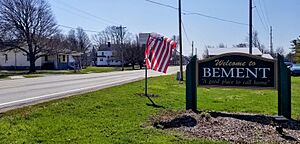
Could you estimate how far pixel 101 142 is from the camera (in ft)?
19.9

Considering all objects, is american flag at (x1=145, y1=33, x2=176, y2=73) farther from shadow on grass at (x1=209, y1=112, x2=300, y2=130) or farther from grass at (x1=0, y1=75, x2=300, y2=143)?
shadow on grass at (x1=209, y1=112, x2=300, y2=130)

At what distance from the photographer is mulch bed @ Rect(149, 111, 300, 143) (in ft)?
21.5

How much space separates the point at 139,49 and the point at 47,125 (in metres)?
82.8

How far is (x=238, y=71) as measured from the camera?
31.9 feet

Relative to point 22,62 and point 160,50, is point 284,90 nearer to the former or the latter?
point 160,50

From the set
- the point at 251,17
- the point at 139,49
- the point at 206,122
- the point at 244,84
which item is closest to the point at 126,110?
the point at 206,122

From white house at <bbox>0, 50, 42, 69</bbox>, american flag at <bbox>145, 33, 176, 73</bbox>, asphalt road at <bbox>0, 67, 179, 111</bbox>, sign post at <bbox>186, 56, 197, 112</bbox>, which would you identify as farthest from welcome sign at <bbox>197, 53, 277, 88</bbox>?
white house at <bbox>0, 50, 42, 69</bbox>

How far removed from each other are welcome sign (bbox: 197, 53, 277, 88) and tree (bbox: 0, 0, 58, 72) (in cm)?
4344

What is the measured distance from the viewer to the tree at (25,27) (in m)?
48.1

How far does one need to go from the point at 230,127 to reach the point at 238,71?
2.69m

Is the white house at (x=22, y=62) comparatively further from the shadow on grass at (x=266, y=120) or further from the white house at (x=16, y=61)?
the shadow on grass at (x=266, y=120)

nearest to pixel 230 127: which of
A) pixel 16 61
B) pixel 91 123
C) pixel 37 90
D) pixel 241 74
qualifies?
pixel 241 74

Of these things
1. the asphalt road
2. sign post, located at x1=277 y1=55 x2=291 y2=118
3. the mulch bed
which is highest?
sign post, located at x1=277 y1=55 x2=291 y2=118

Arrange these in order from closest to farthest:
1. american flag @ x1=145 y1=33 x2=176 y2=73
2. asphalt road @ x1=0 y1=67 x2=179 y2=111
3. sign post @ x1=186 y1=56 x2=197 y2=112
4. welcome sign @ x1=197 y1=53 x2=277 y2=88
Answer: welcome sign @ x1=197 y1=53 x2=277 y2=88
sign post @ x1=186 y1=56 x2=197 y2=112
asphalt road @ x1=0 y1=67 x2=179 y2=111
american flag @ x1=145 y1=33 x2=176 y2=73
